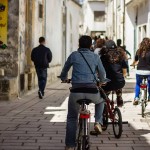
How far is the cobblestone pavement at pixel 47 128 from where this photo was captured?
770 cm

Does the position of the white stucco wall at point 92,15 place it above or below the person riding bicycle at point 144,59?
above

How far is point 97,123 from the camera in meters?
6.98

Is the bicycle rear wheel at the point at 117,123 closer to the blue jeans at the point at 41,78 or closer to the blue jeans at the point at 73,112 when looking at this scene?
the blue jeans at the point at 73,112

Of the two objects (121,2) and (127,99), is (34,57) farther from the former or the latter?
(121,2)

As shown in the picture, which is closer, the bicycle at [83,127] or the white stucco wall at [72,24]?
the bicycle at [83,127]

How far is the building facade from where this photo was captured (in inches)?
559

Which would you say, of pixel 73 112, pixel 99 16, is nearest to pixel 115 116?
pixel 73 112

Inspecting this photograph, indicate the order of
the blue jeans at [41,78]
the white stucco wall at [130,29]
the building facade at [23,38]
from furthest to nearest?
1. the white stucco wall at [130,29]
2. the blue jeans at [41,78]
3. the building facade at [23,38]

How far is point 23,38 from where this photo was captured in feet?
50.6

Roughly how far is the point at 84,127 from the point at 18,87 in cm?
843

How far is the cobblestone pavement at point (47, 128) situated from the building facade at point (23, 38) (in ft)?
3.15

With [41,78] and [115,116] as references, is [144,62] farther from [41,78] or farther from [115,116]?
[41,78]

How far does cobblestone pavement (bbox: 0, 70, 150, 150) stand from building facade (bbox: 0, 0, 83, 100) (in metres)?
0.96

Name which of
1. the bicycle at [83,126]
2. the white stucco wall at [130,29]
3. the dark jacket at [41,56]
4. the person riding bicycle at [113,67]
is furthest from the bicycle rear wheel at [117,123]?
the white stucco wall at [130,29]
